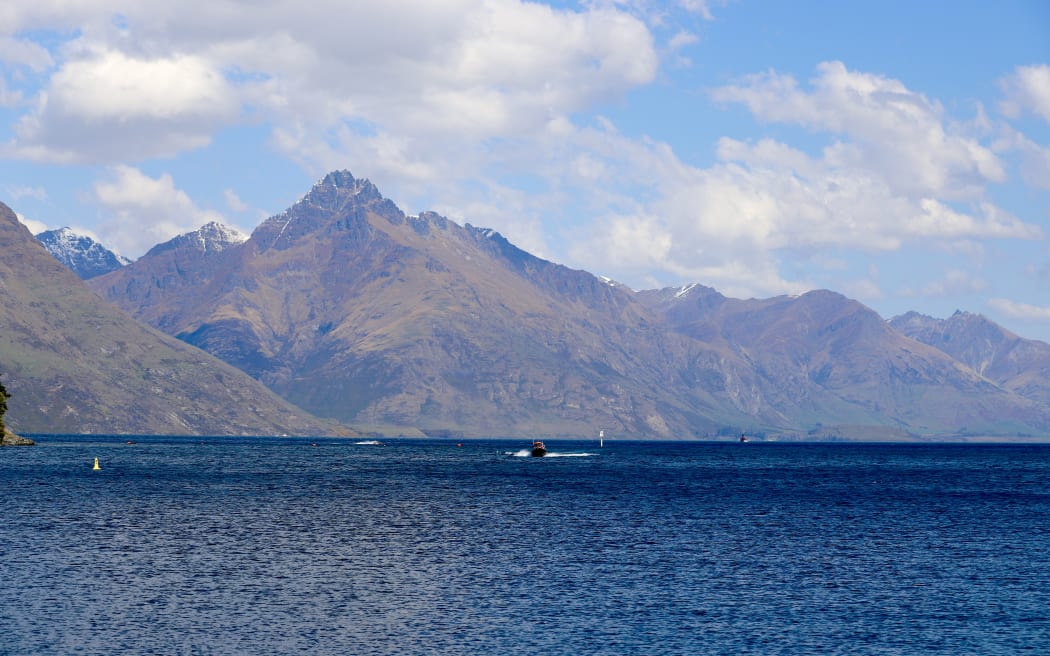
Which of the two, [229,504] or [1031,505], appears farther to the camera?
[1031,505]

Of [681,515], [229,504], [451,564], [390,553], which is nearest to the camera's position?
[451,564]

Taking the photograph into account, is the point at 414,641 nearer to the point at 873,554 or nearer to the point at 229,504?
the point at 873,554

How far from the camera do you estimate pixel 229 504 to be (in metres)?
155

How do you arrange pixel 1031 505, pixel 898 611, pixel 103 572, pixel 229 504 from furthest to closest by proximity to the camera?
pixel 1031 505, pixel 229 504, pixel 103 572, pixel 898 611

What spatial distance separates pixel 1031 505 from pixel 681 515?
64.1 m

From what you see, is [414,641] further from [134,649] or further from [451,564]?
[451,564]

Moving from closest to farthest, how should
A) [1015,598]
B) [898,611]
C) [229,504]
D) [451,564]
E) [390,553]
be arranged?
[898,611], [1015,598], [451,564], [390,553], [229,504]

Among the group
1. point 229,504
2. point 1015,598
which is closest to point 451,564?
point 1015,598

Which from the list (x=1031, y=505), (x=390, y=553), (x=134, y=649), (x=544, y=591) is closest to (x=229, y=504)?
(x=390, y=553)

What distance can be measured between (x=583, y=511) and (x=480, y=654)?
84502 millimetres

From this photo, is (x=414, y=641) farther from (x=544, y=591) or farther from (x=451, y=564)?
(x=451, y=564)

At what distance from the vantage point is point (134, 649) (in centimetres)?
6550

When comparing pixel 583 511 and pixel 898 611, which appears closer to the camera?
pixel 898 611

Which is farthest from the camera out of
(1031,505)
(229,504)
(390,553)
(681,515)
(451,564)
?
(1031,505)
